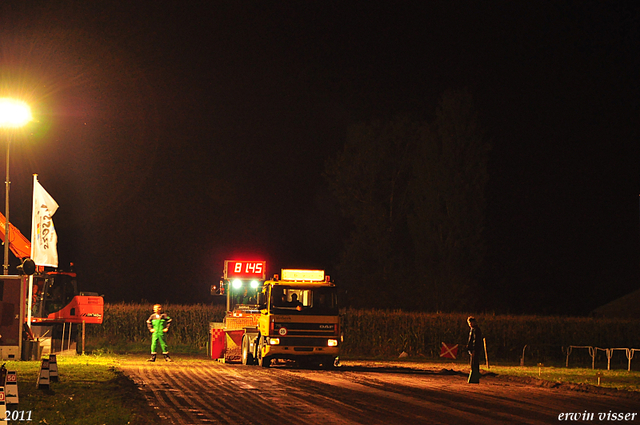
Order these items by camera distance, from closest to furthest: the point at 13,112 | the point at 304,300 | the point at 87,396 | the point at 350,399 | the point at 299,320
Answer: the point at 87,396 < the point at 350,399 < the point at 299,320 < the point at 304,300 < the point at 13,112

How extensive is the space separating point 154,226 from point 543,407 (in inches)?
2384

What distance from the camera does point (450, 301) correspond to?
54.3 m

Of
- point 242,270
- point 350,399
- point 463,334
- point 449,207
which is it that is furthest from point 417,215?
point 350,399

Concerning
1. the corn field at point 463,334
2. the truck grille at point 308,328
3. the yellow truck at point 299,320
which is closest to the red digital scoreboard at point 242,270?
the yellow truck at point 299,320

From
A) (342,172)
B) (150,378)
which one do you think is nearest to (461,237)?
(342,172)

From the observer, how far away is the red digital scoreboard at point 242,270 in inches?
1172

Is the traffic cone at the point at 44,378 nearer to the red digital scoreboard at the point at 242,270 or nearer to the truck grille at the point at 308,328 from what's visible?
the truck grille at the point at 308,328

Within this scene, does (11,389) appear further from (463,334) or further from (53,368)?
(463,334)

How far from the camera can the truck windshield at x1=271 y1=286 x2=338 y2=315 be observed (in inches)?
993

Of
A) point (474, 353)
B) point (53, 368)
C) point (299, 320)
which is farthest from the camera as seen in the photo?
point (299, 320)

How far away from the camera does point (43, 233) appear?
87.1 ft

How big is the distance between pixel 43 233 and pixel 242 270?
7.40 m

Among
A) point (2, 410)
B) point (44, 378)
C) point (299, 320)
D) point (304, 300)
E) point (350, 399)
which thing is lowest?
point (350, 399)

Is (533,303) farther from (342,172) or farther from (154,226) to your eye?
(154,226)
